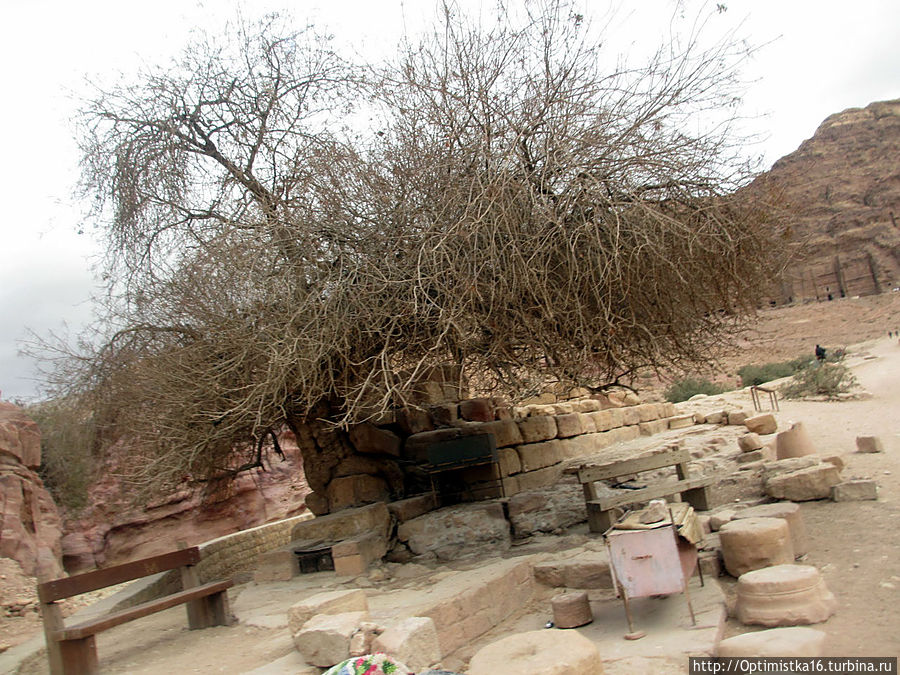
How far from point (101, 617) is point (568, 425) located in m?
8.73

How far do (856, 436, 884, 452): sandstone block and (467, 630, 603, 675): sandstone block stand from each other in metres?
6.85

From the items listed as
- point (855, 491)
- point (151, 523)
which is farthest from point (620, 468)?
point (151, 523)

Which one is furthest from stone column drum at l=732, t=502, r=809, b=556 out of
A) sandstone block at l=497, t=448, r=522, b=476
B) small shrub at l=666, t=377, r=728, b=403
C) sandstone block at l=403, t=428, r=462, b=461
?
small shrub at l=666, t=377, r=728, b=403

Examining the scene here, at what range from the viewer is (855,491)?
6.79 metres

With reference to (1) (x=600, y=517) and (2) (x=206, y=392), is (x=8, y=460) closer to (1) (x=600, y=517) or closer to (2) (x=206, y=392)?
(2) (x=206, y=392)

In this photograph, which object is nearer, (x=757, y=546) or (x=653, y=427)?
(x=757, y=546)

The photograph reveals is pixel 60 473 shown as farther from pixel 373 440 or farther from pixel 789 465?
pixel 789 465

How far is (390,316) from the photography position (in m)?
6.99

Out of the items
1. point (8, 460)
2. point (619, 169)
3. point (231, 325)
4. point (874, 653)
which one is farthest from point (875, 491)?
point (8, 460)

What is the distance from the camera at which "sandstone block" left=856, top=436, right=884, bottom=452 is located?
8711mm

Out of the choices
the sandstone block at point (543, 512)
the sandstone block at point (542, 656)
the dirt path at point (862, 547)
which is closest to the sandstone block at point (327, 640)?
the sandstone block at point (542, 656)

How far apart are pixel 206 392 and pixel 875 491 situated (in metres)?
7.22

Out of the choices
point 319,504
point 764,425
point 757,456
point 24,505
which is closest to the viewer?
point 319,504

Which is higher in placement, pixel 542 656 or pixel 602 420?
pixel 602 420
